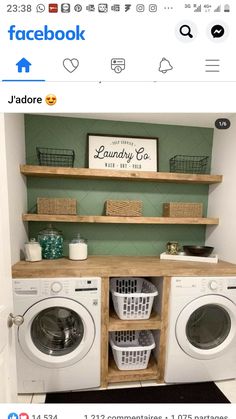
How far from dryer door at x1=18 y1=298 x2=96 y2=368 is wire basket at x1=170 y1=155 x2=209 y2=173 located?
4.83 ft

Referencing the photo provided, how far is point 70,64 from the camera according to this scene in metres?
0.53

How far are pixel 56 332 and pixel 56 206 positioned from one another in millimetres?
957

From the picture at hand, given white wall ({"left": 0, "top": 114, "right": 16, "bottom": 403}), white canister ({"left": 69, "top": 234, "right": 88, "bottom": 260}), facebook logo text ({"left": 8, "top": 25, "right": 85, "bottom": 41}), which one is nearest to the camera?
facebook logo text ({"left": 8, "top": 25, "right": 85, "bottom": 41})

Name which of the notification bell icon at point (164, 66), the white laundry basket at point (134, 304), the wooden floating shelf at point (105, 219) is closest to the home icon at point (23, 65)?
the notification bell icon at point (164, 66)

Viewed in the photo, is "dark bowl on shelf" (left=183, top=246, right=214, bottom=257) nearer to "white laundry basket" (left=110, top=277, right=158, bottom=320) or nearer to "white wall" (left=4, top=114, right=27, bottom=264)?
"white laundry basket" (left=110, top=277, right=158, bottom=320)

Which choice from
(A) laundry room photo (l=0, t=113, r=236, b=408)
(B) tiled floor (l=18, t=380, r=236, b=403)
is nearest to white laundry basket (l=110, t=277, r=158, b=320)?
(A) laundry room photo (l=0, t=113, r=236, b=408)

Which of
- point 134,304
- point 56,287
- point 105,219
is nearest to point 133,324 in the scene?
point 134,304

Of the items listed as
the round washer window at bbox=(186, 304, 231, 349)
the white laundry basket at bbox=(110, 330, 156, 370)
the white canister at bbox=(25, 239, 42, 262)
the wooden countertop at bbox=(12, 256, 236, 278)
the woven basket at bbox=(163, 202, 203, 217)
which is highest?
the woven basket at bbox=(163, 202, 203, 217)

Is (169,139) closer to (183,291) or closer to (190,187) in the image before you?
(190,187)

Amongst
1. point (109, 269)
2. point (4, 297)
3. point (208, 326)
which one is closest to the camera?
point (4, 297)

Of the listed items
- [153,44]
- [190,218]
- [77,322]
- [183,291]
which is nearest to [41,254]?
[77,322]

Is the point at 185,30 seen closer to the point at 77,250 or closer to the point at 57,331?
the point at 77,250

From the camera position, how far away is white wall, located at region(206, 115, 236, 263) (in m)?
1.73

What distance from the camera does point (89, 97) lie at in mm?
543
